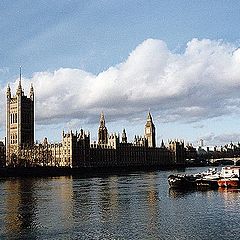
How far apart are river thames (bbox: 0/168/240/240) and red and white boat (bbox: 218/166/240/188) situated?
986cm

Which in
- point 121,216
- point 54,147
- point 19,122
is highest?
point 19,122

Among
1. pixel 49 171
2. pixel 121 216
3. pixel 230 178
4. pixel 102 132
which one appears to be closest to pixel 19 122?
pixel 102 132

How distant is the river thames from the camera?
3338 cm

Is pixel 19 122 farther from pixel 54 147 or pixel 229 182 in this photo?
pixel 229 182

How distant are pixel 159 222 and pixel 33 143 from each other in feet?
437

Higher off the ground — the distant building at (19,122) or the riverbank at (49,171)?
the distant building at (19,122)

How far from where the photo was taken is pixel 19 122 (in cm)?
16638

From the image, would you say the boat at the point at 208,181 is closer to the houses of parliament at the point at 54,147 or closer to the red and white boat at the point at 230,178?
the red and white boat at the point at 230,178

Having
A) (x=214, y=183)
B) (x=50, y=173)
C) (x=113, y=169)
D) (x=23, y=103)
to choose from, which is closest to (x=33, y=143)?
(x=23, y=103)

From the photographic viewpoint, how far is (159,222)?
3744 centimetres

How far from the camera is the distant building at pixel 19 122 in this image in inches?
6511

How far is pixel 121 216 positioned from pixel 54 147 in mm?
120312

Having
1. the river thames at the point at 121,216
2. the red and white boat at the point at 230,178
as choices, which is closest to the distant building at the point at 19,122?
the red and white boat at the point at 230,178

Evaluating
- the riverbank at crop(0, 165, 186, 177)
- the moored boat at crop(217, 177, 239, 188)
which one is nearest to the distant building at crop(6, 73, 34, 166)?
the riverbank at crop(0, 165, 186, 177)
